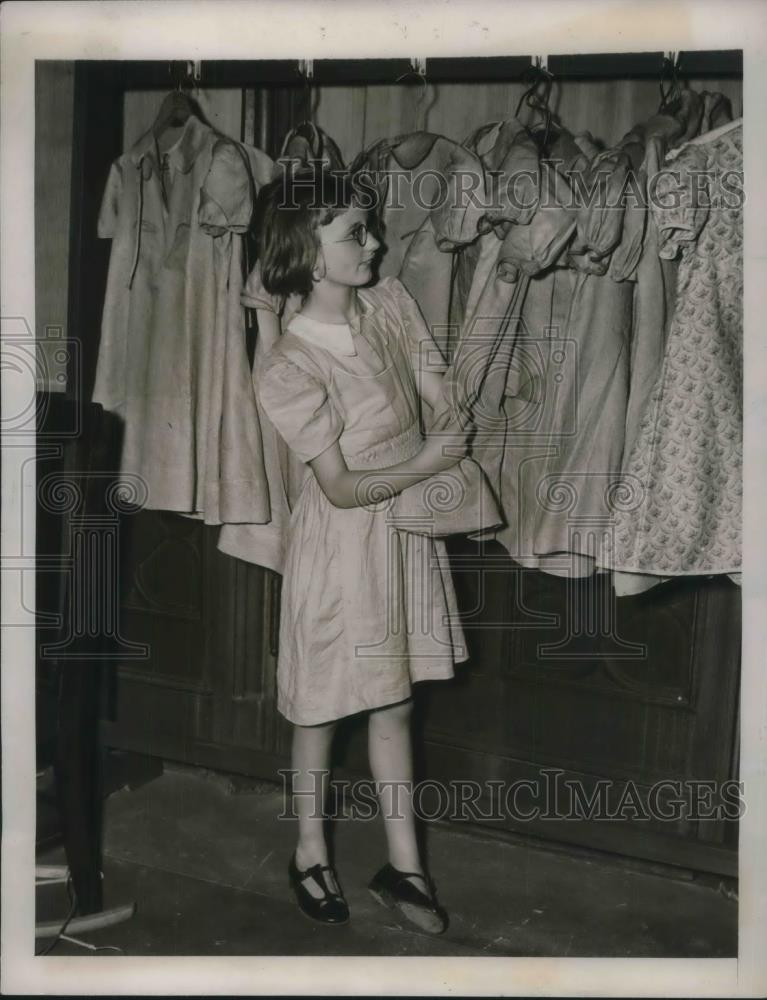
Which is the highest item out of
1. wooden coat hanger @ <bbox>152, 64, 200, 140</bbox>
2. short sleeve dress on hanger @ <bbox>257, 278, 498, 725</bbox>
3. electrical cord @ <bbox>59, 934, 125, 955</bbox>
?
wooden coat hanger @ <bbox>152, 64, 200, 140</bbox>

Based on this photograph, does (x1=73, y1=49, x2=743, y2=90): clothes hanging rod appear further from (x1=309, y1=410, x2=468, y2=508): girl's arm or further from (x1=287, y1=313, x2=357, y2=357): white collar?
(x1=309, y1=410, x2=468, y2=508): girl's arm

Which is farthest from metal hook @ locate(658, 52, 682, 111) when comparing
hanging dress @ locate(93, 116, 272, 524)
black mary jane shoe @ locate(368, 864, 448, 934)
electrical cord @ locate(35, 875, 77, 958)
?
electrical cord @ locate(35, 875, 77, 958)

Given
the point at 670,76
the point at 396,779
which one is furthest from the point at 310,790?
the point at 670,76

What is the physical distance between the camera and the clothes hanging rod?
1572mm

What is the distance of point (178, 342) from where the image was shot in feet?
5.51

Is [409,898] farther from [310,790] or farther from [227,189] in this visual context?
[227,189]

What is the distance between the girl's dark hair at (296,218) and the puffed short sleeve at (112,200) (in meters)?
0.21

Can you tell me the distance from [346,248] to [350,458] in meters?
0.29

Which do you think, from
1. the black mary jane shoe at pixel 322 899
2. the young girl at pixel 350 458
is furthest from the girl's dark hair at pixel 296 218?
the black mary jane shoe at pixel 322 899

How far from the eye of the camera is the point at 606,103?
1602mm

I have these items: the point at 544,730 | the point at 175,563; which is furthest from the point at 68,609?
the point at 544,730

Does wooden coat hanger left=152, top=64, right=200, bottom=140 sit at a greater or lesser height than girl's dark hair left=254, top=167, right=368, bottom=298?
greater

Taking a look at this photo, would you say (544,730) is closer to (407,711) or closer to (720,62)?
(407,711)

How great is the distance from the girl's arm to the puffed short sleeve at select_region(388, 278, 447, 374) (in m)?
0.08
